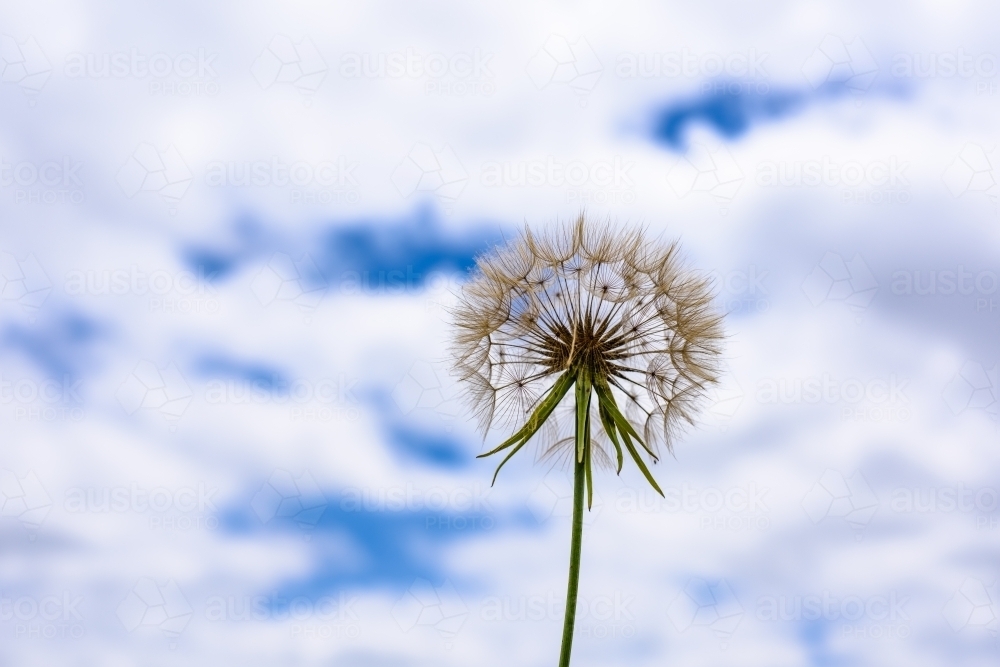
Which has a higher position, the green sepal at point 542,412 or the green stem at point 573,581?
the green sepal at point 542,412

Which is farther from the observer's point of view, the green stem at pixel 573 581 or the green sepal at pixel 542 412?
the green sepal at pixel 542 412

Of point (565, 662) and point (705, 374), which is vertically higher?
point (705, 374)

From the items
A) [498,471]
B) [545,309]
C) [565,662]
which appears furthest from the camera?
[545,309]

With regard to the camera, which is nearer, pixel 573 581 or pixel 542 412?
pixel 573 581

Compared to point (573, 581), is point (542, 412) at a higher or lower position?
higher

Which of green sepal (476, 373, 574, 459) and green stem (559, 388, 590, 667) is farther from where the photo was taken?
green sepal (476, 373, 574, 459)

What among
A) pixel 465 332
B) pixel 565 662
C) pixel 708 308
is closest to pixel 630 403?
pixel 708 308

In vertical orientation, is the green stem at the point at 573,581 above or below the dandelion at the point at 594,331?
below

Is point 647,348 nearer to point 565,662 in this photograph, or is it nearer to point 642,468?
point 642,468

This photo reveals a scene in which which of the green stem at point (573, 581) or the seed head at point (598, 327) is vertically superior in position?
the seed head at point (598, 327)

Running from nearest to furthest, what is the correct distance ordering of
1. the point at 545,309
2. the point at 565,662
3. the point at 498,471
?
the point at 565,662 < the point at 498,471 < the point at 545,309

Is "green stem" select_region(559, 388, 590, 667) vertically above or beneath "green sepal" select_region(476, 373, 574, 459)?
beneath
